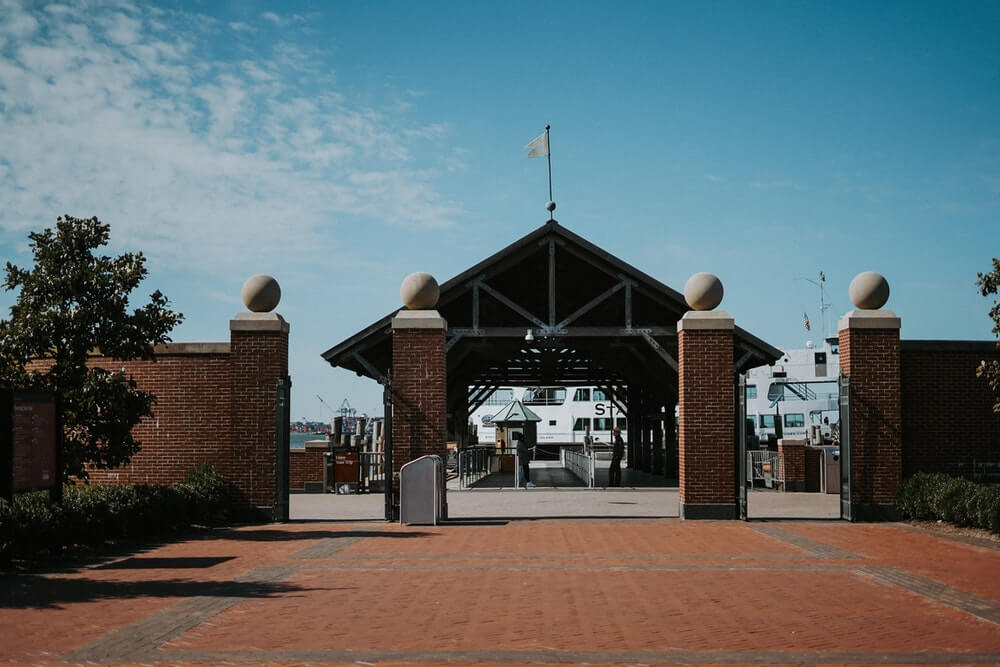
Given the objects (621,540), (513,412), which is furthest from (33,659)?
(513,412)

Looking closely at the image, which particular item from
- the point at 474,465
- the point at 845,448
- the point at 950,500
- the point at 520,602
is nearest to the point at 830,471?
the point at 845,448

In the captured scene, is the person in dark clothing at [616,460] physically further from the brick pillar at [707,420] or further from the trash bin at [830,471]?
the brick pillar at [707,420]

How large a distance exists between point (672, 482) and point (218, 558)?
62.6 feet

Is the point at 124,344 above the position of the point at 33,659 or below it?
above

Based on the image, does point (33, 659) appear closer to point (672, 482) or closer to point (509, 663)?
point (509, 663)

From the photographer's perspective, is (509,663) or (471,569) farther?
(471,569)

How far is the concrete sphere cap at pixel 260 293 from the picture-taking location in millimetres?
17625

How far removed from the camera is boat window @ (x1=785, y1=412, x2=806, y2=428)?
2368 inches

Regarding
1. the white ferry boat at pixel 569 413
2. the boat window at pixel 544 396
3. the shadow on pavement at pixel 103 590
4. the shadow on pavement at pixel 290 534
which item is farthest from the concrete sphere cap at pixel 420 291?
the boat window at pixel 544 396

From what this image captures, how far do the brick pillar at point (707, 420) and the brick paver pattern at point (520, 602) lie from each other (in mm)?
2492

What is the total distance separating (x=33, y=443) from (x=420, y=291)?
703 cm

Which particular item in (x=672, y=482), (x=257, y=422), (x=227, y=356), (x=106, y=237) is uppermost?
(x=106, y=237)

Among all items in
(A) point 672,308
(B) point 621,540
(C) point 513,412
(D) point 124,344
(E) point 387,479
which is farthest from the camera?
(C) point 513,412

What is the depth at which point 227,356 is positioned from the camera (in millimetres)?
17656
